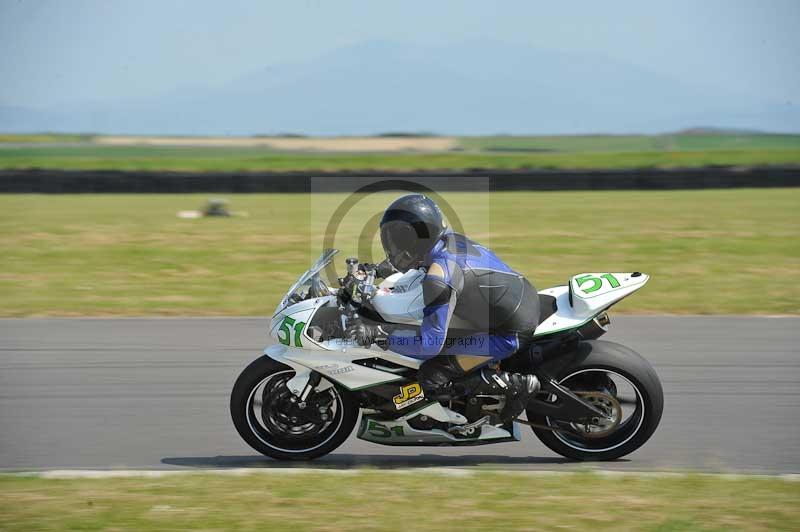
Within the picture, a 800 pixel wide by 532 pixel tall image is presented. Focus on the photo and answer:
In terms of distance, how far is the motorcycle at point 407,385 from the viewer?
5.57 m

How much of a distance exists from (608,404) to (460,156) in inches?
1453

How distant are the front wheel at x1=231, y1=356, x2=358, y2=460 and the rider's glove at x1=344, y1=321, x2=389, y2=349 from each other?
380 mm

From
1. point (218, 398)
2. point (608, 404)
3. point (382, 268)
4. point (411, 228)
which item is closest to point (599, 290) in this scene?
point (608, 404)

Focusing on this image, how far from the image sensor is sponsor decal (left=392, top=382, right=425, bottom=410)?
5.61 metres

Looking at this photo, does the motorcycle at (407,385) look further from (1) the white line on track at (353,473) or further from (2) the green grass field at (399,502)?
(2) the green grass field at (399,502)

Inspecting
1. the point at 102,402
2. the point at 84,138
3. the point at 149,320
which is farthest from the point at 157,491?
the point at 84,138

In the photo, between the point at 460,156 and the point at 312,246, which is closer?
the point at 312,246

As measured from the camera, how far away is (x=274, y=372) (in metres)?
5.64

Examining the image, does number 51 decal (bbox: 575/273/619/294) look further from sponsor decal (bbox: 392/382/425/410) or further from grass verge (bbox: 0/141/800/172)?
grass verge (bbox: 0/141/800/172)

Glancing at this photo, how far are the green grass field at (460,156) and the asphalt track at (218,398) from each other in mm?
22822

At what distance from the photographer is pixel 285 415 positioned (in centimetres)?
572

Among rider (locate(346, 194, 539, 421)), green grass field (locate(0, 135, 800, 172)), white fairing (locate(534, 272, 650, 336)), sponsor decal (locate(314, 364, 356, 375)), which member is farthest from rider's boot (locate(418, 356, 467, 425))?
green grass field (locate(0, 135, 800, 172))

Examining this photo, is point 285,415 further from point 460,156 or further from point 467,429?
point 460,156

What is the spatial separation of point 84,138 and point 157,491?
179 ft
